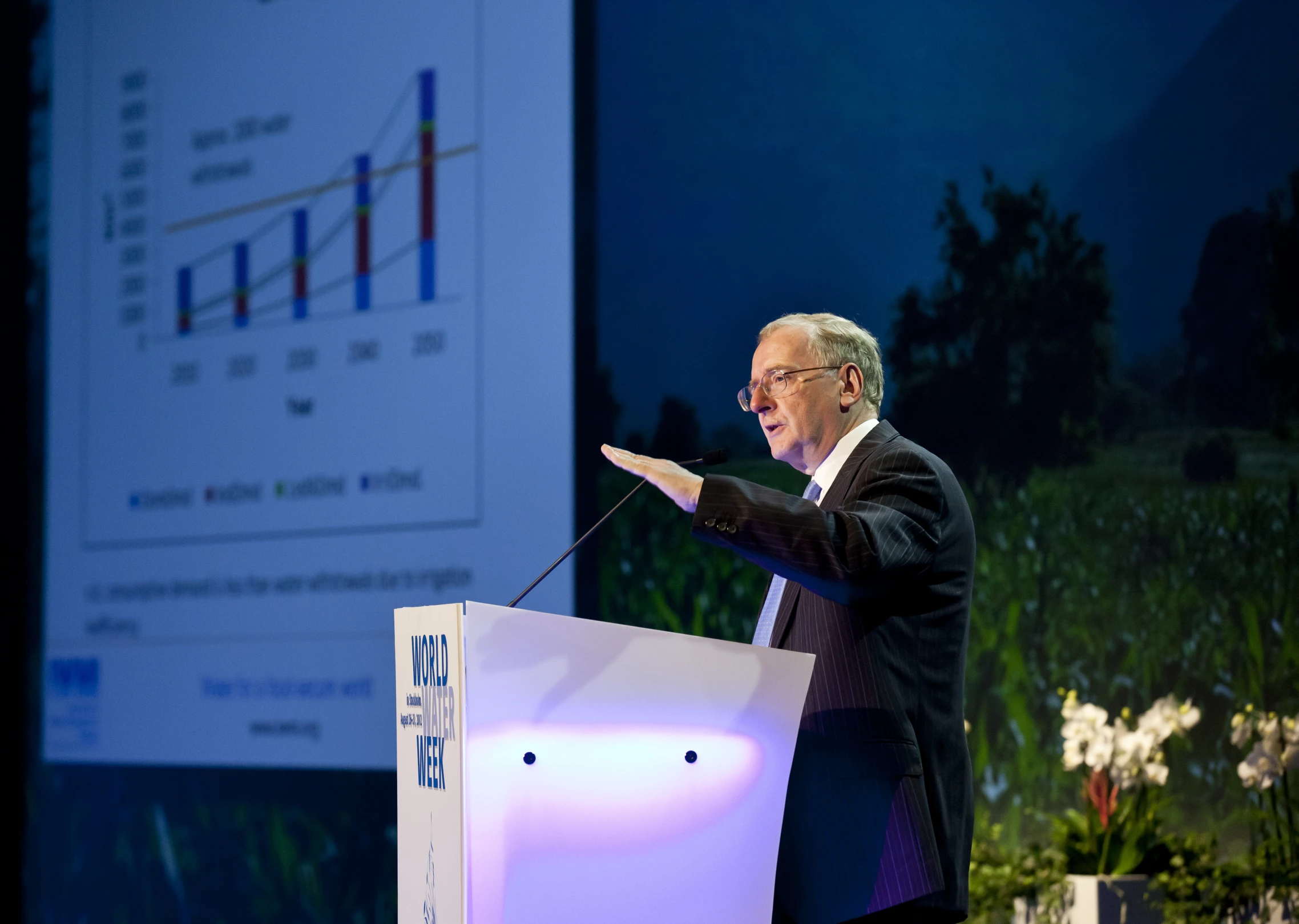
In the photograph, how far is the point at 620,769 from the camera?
154 cm

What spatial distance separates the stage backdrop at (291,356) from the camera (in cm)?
386

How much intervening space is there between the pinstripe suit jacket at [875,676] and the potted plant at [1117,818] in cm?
116

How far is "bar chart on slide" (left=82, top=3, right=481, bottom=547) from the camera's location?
13.1 ft

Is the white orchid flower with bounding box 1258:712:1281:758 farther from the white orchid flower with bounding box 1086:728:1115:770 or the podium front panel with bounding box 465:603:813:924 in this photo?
the podium front panel with bounding box 465:603:813:924

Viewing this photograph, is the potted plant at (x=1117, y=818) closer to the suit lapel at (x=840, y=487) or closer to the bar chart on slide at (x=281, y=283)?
the suit lapel at (x=840, y=487)

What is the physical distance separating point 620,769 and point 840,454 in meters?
0.61

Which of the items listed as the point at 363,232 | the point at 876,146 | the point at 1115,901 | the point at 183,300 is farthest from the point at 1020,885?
the point at 183,300

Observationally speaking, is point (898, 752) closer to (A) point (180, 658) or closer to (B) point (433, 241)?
(B) point (433, 241)

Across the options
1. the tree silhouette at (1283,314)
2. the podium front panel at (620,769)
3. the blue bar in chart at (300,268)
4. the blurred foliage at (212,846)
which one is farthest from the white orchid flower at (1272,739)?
the blue bar in chart at (300,268)

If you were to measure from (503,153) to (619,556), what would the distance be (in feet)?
4.13

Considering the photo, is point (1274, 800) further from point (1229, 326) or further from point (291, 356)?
point (291, 356)

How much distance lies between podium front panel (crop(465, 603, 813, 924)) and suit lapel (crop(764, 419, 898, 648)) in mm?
217

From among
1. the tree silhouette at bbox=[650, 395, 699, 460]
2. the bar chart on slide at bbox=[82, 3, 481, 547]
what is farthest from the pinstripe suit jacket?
the bar chart on slide at bbox=[82, 3, 481, 547]

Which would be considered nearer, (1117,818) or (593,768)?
(593,768)
